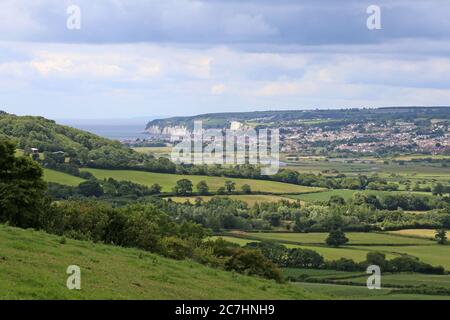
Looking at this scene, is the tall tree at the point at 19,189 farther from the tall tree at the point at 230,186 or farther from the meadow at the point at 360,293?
the tall tree at the point at 230,186

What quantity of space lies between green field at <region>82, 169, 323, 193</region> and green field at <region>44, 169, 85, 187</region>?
562 cm

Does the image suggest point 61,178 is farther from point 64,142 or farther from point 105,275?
point 105,275

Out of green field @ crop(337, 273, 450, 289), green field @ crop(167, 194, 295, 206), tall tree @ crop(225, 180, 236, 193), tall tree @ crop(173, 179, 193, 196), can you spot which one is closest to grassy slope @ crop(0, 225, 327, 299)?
green field @ crop(337, 273, 450, 289)

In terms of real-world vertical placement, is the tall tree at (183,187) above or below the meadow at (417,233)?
above

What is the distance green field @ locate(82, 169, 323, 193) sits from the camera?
10919cm

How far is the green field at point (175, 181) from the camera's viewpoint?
109 metres

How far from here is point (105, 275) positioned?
2320 cm

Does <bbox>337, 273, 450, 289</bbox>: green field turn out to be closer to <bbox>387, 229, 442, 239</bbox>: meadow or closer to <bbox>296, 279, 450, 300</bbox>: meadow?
<bbox>296, 279, 450, 300</bbox>: meadow

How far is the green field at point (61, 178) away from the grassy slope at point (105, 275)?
226 ft

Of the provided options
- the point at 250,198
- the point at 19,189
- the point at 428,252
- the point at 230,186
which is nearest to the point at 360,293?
the point at 19,189

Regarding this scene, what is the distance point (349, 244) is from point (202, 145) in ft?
363

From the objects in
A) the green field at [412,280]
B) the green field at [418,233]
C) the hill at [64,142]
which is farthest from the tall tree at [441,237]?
the hill at [64,142]

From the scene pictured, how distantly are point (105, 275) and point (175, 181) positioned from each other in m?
89.2
